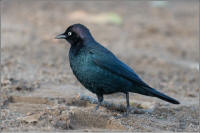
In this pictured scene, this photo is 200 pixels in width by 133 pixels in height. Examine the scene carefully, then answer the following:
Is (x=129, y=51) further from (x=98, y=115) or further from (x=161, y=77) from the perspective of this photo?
(x=98, y=115)

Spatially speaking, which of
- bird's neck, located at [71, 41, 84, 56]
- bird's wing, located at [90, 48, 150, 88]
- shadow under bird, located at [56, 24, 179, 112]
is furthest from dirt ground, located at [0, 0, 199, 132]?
bird's neck, located at [71, 41, 84, 56]

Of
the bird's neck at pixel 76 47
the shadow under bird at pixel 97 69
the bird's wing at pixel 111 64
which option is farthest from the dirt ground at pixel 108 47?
the bird's neck at pixel 76 47

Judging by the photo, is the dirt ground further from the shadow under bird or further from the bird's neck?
the bird's neck

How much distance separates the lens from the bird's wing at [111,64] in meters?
6.03

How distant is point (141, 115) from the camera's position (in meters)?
6.27

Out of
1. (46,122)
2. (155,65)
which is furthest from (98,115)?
(155,65)

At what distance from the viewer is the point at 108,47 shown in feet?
37.5

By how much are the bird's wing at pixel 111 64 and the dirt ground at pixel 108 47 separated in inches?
17.2

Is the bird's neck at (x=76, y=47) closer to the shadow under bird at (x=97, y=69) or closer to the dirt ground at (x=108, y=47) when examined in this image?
the shadow under bird at (x=97, y=69)

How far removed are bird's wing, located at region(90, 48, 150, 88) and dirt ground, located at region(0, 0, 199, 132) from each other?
0.44m

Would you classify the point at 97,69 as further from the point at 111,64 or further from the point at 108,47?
the point at 108,47

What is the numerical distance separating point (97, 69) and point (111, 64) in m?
0.24

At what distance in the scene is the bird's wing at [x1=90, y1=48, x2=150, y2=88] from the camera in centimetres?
603

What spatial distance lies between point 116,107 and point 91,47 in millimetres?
879
